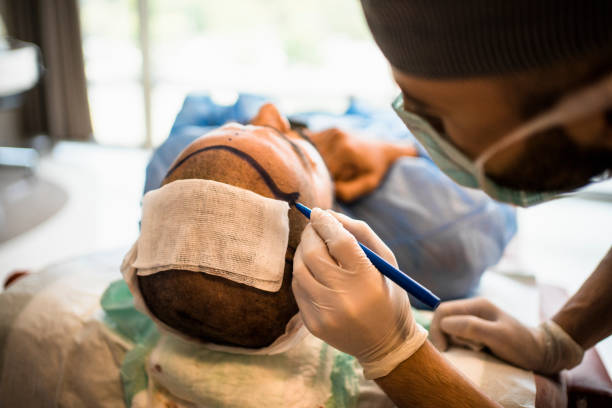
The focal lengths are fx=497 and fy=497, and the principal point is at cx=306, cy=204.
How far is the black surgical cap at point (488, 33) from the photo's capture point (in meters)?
0.61

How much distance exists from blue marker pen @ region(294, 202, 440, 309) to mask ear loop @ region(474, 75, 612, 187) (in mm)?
291

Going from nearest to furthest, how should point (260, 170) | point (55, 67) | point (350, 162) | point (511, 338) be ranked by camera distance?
point (260, 170) → point (511, 338) → point (350, 162) → point (55, 67)

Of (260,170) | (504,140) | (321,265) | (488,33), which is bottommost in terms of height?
(321,265)

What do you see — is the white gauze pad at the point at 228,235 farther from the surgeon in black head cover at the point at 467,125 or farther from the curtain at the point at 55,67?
the curtain at the point at 55,67

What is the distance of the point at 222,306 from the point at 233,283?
5 cm

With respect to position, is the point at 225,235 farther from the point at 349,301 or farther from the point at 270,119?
the point at 270,119

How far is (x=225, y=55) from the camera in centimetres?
503

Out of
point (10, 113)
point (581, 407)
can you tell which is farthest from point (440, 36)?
point (10, 113)

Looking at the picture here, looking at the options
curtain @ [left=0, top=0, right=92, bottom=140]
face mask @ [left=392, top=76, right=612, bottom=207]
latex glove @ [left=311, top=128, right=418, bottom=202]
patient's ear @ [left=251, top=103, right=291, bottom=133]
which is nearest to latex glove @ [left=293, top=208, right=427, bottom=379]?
face mask @ [left=392, top=76, right=612, bottom=207]

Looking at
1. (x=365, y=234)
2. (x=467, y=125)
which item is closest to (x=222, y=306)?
(x=365, y=234)

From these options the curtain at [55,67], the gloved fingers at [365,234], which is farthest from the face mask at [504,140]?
the curtain at [55,67]

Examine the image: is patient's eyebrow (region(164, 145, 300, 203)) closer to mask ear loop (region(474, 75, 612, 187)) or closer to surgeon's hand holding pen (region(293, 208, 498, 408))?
surgeon's hand holding pen (region(293, 208, 498, 408))

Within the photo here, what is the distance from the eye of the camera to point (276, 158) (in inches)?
40.9

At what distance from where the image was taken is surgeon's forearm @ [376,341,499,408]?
910 mm
